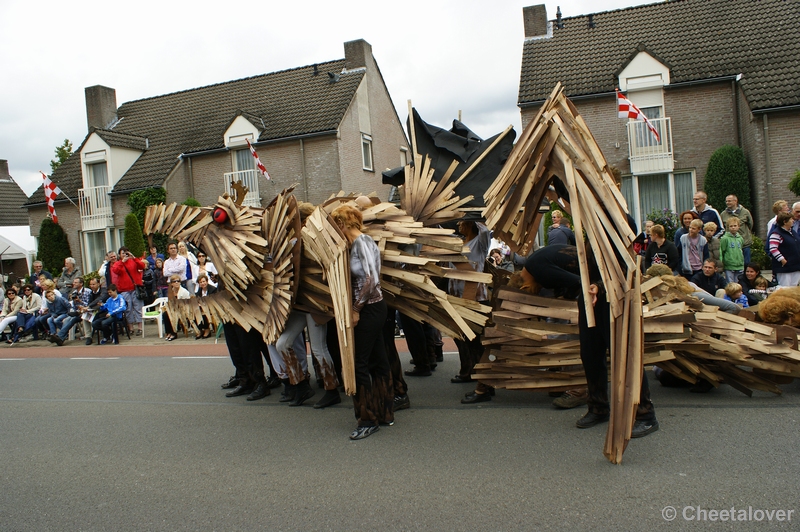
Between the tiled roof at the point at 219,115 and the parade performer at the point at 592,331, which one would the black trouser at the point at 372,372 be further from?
the tiled roof at the point at 219,115

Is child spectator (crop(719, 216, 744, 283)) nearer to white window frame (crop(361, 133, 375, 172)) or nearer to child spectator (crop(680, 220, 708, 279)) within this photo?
child spectator (crop(680, 220, 708, 279))

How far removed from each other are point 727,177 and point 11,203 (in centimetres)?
3693

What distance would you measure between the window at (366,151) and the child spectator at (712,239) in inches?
671

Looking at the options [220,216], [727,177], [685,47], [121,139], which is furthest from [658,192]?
[121,139]

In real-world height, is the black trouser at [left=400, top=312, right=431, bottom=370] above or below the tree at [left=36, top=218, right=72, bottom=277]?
below

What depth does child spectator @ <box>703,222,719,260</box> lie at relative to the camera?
32.6 feet

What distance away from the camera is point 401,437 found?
5.30 m

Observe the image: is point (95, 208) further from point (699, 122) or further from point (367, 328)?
point (367, 328)

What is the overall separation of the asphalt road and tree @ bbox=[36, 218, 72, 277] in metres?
22.9

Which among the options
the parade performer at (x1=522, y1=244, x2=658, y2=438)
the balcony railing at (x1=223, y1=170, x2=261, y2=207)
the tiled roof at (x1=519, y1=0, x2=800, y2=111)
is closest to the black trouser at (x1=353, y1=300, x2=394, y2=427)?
the parade performer at (x1=522, y1=244, x2=658, y2=438)

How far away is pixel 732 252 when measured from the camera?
9.77 m

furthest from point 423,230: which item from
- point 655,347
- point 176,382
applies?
point 176,382

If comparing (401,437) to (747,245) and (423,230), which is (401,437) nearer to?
(423,230)

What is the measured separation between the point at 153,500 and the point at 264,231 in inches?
110
